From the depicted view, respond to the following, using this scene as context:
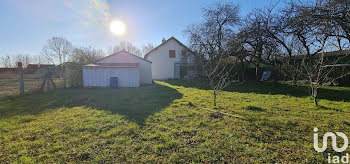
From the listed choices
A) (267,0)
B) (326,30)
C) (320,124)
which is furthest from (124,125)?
(267,0)

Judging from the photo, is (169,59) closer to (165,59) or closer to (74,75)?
(165,59)

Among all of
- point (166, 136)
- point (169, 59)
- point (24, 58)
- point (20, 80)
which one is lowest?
point (166, 136)

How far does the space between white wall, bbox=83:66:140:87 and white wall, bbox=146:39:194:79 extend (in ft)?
30.0

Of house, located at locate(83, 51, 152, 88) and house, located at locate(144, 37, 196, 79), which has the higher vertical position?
house, located at locate(144, 37, 196, 79)

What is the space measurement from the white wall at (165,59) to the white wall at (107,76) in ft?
30.0

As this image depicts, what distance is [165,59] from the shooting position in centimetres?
2086

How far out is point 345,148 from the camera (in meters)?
2.52

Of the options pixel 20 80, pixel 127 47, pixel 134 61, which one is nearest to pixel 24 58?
pixel 127 47

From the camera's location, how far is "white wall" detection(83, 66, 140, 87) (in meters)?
11.3

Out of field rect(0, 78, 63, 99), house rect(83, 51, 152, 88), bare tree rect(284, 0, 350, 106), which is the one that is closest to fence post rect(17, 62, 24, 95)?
field rect(0, 78, 63, 99)

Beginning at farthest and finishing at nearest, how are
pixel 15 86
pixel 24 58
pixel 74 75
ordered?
pixel 24 58 → pixel 74 75 → pixel 15 86

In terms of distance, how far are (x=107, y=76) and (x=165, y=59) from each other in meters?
10.6

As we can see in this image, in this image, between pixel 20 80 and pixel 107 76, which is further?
pixel 107 76

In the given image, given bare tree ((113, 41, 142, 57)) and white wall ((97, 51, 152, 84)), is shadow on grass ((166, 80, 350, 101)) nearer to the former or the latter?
white wall ((97, 51, 152, 84))
